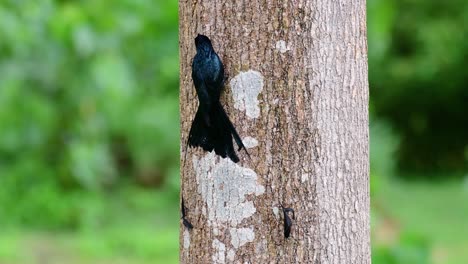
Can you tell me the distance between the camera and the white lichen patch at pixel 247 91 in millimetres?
1596

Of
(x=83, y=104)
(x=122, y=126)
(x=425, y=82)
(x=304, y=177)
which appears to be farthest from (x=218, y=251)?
(x=425, y=82)

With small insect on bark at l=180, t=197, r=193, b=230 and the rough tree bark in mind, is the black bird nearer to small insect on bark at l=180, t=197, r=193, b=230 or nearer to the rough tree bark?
the rough tree bark

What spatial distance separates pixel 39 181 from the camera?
25.4ft

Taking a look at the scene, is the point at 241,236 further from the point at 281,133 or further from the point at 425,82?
the point at 425,82

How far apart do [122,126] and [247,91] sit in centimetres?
684

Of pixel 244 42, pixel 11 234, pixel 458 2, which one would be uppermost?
pixel 458 2

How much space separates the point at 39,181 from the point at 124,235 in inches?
45.1

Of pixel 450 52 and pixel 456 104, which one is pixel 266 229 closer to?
pixel 450 52

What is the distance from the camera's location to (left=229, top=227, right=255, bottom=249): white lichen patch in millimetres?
1618

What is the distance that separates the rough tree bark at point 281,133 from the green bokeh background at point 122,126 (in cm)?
237

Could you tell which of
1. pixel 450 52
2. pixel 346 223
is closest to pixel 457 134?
pixel 450 52

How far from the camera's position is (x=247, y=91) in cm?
160

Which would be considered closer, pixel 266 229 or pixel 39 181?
pixel 266 229

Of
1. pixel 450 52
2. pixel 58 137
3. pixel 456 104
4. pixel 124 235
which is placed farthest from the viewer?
pixel 456 104
